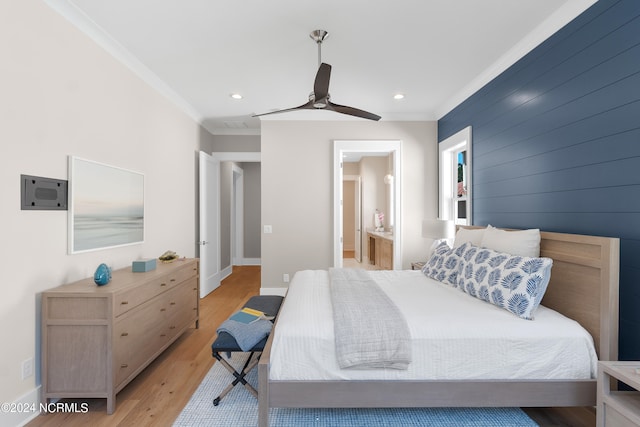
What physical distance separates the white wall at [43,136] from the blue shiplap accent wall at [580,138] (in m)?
3.55

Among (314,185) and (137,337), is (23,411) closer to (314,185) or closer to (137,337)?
(137,337)

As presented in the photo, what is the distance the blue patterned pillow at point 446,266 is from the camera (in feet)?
8.75

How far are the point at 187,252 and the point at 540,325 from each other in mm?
4031

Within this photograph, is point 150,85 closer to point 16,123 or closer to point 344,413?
point 16,123

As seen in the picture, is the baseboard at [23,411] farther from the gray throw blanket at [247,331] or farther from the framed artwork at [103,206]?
the gray throw blanket at [247,331]

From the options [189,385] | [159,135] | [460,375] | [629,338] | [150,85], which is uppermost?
[150,85]

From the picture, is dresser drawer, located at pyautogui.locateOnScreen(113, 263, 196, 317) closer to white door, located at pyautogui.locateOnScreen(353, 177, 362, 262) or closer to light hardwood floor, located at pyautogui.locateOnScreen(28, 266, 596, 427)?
light hardwood floor, located at pyautogui.locateOnScreen(28, 266, 596, 427)

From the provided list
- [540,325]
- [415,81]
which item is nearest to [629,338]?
[540,325]

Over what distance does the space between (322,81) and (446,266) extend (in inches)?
73.9

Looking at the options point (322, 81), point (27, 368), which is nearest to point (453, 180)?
point (322, 81)

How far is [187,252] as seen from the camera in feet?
14.4

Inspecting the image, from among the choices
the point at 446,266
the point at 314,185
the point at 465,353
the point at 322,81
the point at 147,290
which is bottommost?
the point at 465,353

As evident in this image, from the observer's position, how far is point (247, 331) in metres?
2.06

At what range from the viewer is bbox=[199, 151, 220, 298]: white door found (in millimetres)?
4555
